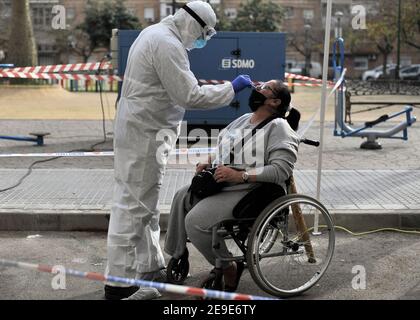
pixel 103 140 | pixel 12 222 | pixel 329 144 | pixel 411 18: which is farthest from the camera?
pixel 411 18

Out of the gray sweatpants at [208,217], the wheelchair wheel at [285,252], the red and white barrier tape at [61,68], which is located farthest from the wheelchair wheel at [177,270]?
the red and white barrier tape at [61,68]

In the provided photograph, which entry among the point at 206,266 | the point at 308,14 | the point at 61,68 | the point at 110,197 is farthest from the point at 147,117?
the point at 308,14

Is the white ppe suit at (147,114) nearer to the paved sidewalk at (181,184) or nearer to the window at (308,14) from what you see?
the paved sidewalk at (181,184)

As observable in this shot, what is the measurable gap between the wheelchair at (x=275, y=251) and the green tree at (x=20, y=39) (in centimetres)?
1498

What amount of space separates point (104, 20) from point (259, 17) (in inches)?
471

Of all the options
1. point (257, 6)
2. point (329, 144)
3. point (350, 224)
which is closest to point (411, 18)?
point (257, 6)

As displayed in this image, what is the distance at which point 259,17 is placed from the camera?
151 feet

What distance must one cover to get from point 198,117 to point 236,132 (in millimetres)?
6861

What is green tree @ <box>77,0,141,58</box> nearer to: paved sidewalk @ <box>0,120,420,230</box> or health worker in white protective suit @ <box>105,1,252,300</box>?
paved sidewalk @ <box>0,120,420,230</box>

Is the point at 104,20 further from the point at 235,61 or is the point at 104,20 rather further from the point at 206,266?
the point at 206,266

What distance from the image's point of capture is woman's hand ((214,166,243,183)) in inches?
149

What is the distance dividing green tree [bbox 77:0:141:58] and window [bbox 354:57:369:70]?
93.6 ft

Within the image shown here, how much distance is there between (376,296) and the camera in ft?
13.0
